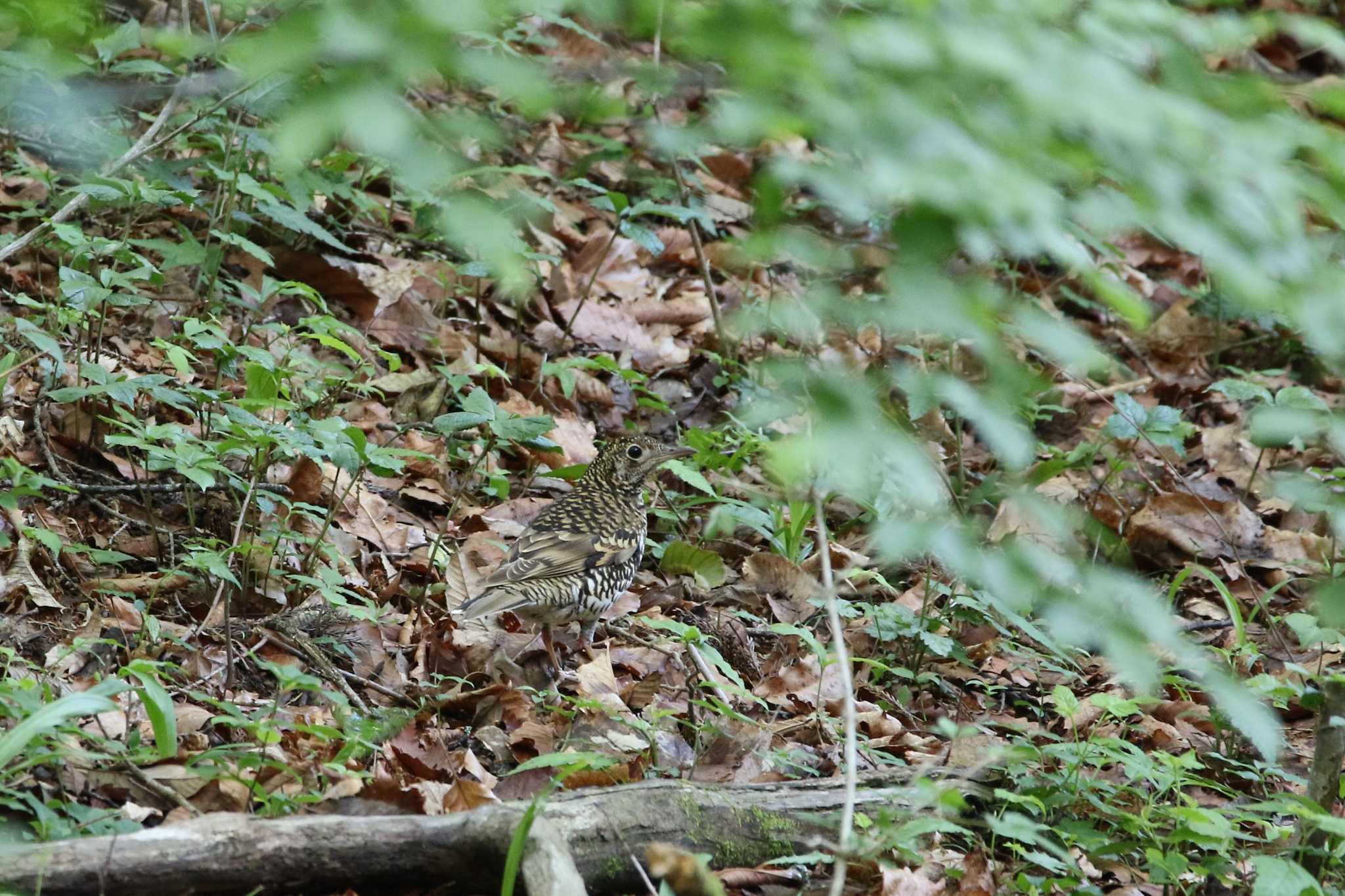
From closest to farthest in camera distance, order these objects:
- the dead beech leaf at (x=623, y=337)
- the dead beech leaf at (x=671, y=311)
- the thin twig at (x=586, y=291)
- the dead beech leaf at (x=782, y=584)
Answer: the dead beech leaf at (x=782, y=584) → the thin twig at (x=586, y=291) → the dead beech leaf at (x=623, y=337) → the dead beech leaf at (x=671, y=311)

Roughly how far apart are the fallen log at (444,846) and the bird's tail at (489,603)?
139 cm

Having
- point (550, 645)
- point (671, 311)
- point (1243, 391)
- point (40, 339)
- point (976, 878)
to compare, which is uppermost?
point (40, 339)

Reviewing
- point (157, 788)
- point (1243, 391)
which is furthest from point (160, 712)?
point (1243, 391)

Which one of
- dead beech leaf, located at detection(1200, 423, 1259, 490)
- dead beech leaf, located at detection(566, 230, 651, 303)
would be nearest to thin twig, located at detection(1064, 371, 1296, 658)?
dead beech leaf, located at detection(1200, 423, 1259, 490)

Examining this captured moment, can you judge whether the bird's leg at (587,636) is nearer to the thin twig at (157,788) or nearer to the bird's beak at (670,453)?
the bird's beak at (670,453)

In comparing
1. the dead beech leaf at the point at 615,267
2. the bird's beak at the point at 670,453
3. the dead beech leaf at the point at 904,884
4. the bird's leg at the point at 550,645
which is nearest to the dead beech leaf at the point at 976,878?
the dead beech leaf at the point at 904,884

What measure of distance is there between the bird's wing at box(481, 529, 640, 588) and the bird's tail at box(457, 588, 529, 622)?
60mm

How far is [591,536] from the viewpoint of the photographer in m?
5.38

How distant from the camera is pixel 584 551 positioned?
5238mm

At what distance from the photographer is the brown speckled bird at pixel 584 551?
5.00m

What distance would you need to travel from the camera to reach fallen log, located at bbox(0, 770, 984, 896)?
9.22 feet

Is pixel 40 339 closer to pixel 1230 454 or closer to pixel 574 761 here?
pixel 574 761

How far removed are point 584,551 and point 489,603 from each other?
54 centimetres

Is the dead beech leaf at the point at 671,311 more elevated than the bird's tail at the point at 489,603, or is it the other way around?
the bird's tail at the point at 489,603
